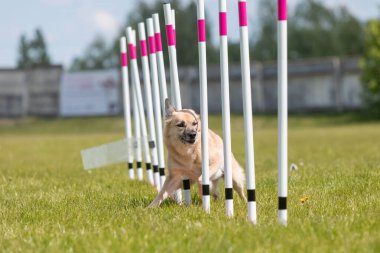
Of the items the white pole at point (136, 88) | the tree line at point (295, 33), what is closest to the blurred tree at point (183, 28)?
the tree line at point (295, 33)

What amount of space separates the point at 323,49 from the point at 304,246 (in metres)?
73.0

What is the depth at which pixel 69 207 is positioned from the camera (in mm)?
6082

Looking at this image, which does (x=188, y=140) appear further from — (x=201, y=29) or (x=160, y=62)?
(x=160, y=62)

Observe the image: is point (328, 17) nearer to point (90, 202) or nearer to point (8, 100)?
point (8, 100)

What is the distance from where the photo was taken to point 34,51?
9612 cm

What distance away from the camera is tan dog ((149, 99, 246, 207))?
607cm

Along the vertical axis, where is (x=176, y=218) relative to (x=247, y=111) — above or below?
below

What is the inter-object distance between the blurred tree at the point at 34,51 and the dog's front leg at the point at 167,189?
91506mm

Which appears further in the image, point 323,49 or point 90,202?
point 323,49

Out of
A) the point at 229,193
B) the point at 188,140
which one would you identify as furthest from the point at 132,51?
the point at 229,193

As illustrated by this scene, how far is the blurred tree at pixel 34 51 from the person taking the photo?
3743 inches

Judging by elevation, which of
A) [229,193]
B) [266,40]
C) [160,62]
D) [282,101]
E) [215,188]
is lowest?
[215,188]

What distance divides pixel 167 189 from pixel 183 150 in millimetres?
420

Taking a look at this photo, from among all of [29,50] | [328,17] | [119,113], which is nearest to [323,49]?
[328,17]
